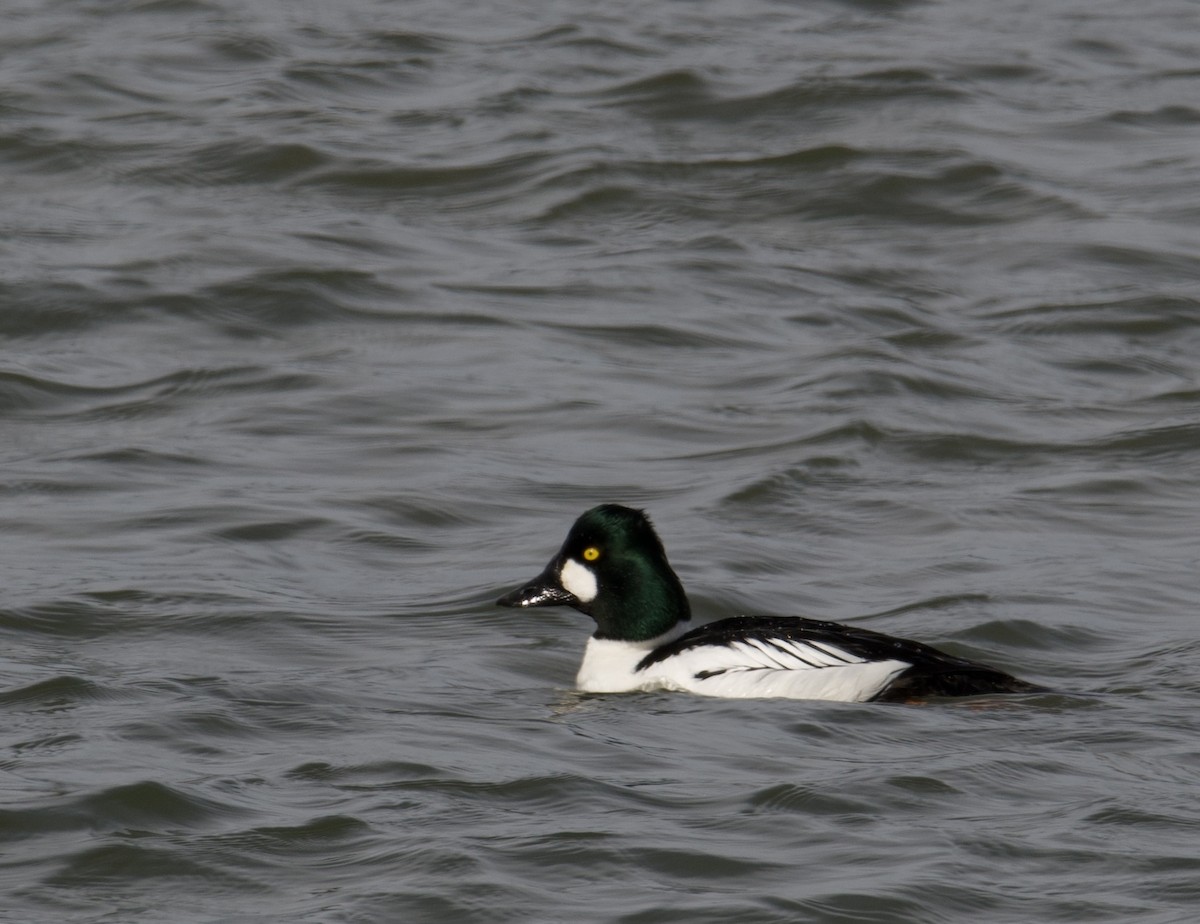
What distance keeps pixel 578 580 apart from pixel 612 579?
118 millimetres

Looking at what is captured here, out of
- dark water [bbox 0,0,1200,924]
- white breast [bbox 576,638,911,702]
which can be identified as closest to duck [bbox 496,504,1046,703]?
white breast [bbox 576,638,911,702]

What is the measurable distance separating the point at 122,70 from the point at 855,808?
12.1 metres

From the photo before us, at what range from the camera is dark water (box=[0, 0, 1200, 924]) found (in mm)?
6262

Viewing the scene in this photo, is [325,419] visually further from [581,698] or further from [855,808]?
[855,808]

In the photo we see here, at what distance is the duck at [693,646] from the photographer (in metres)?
7.65

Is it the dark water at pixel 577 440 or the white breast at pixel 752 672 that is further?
the white breast at pixel 752 672

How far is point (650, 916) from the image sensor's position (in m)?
5.74

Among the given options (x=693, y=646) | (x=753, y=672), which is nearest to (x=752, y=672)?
(x=753, y=672)

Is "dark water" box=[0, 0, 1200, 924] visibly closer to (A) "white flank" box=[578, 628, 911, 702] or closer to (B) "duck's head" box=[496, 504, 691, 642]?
(A) "white flank" box=[578, 628, 911, 702]

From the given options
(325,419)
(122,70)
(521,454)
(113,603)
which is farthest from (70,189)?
(113,603)

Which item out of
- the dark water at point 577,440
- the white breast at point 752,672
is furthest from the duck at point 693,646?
the dark water at point 577,440

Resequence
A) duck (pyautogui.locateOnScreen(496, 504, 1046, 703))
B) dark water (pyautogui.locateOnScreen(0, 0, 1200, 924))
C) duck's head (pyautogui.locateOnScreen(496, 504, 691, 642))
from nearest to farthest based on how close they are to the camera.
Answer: dark water (pyautogui.locateOnScreen(0, 0, 1200, 924)) → duck (pyautogui.locateOnScreen(496, 504, 1046, 703)) → duck's head (pyautogui.locateOnScreen(496, 504, 691, 642))

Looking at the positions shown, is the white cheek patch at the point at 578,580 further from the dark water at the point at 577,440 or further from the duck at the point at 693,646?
the dark water at the point at 577,440

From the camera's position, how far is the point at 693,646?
8023 millimetres
